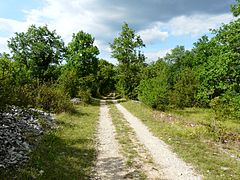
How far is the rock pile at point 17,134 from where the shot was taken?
32.3 ft

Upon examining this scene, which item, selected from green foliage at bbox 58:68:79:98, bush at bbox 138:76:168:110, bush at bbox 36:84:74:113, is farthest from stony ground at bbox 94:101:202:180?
green foliage at bbox 58:68:79:98

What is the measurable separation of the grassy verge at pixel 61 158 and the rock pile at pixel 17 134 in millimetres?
405

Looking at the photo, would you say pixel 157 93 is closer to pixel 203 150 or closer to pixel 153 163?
pixel 203 150

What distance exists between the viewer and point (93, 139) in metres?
14.8

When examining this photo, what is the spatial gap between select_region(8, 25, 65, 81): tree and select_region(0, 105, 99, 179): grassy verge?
3602cm

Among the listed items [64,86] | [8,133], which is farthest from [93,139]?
[64,86]

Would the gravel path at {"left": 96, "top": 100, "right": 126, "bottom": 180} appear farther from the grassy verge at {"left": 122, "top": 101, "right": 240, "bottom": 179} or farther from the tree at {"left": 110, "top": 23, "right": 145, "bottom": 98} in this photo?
the tree at {"left": 110, "top": 23, "right": 145, "bottom": 98}

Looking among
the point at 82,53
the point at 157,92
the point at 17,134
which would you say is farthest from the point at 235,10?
the point at 82,53

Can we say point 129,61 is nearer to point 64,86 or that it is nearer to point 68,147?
point 64,86

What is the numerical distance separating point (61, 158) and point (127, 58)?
43.4 meters

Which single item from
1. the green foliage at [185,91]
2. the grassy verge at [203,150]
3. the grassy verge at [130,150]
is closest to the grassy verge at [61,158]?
the grassy verge at [130,150]

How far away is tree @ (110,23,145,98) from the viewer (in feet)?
170

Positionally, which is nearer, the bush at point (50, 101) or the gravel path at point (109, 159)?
the gravel path at point (109, 159)

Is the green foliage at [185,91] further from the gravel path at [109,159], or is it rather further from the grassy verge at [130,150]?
the gravel path at [109,159]
